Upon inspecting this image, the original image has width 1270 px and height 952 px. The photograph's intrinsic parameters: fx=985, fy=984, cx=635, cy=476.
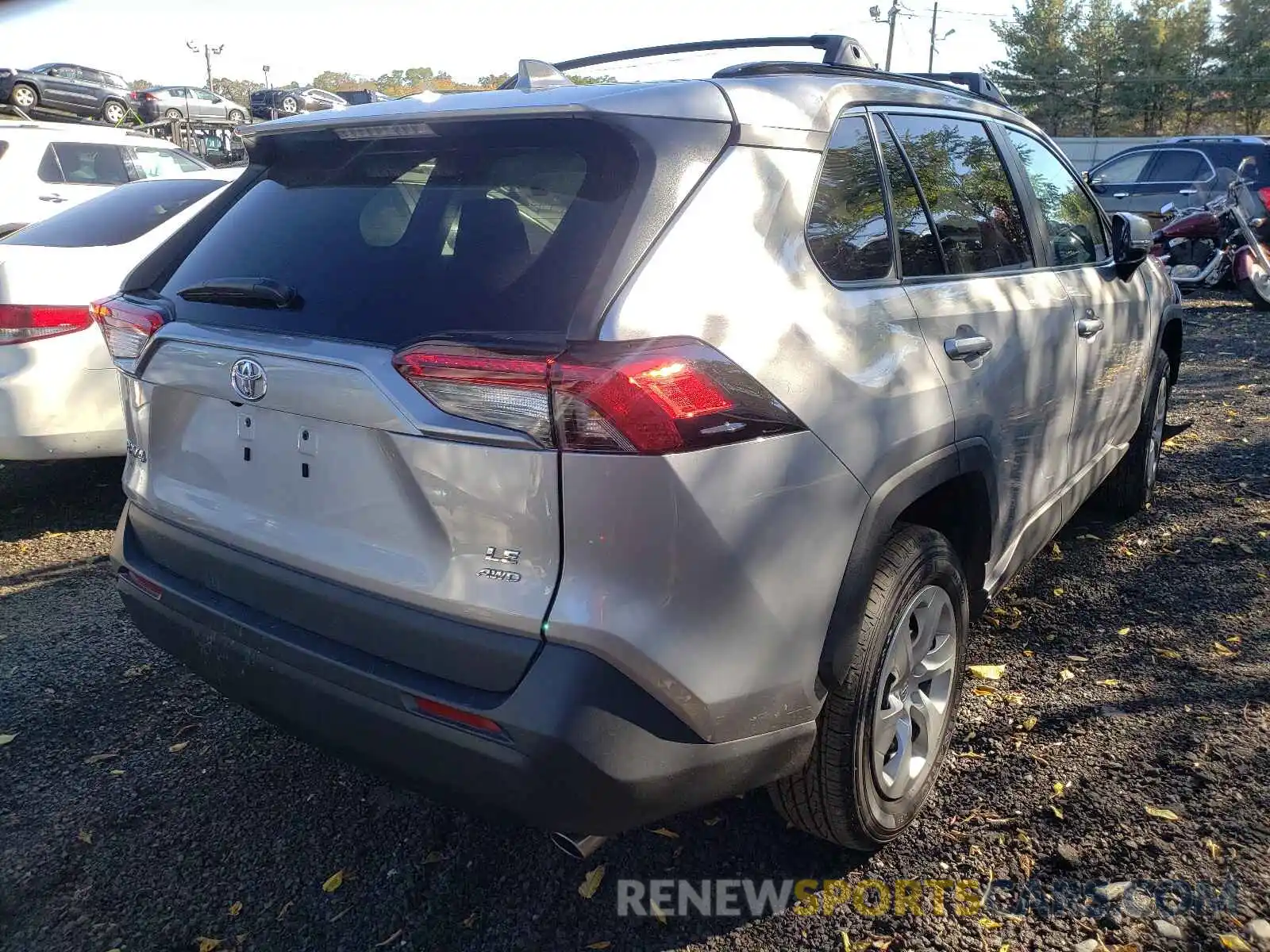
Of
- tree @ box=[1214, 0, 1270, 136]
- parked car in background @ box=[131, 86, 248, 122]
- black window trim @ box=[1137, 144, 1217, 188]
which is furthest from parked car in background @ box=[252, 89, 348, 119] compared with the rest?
tree @ box=[1214, 0, 1270, 136]

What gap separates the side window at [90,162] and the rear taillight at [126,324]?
7698 mm

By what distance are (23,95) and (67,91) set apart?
4.53 feet

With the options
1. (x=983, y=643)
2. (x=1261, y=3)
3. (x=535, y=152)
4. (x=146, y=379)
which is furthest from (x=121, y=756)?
(x=1261, y=3)

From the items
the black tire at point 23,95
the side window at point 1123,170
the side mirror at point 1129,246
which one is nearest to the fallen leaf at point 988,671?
the side mirror at point 1129,246

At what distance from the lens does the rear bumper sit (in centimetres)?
174

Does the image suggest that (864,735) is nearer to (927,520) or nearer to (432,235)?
(927,520)

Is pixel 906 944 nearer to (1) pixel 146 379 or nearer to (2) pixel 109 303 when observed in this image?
(1) pixel 146 379

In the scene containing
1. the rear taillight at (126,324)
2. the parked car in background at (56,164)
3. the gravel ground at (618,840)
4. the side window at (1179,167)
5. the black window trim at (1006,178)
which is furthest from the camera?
the side window at (1179,167)

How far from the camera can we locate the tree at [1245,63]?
144ft

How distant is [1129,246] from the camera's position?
12.4 ft

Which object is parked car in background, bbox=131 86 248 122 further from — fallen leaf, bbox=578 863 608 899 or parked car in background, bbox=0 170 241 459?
fallen leaf, bbox=578 863 608 899

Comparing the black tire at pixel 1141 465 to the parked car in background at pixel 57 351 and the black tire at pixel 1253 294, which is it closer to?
the parked car in background at pixel 57 351

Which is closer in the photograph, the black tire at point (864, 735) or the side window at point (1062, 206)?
the black tire at point (864, 735)

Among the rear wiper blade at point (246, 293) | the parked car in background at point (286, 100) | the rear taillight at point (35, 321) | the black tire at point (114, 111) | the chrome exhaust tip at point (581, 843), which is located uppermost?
the parked car in background at point (286, 100)
